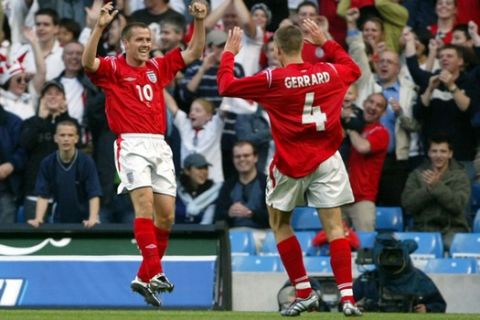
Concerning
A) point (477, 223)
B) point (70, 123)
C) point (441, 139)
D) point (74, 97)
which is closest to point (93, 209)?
point (70, 123)

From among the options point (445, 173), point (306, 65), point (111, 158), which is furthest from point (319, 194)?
point (111, 158)

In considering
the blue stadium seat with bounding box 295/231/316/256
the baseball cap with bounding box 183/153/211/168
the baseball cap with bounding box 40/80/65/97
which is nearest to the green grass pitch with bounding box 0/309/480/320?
the blue stadium seat with bounding box 295/231/316/256

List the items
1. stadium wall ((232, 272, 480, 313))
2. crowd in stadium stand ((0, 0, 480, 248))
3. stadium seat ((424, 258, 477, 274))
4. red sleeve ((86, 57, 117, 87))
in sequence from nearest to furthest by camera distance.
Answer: red sleeve ((86, 57, 117, 87)) < stadium wall ((232, 272, 480, 313)) < stadium seat ((424, 258, 477, 274)) < crowd in stadium stand ((0, 0, 480, 248))

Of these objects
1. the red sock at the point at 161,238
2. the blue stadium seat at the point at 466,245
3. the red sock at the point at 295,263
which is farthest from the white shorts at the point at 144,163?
the blue stadium seat at the point at 466,245

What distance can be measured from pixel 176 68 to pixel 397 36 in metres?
5.81

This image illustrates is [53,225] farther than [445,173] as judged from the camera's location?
No

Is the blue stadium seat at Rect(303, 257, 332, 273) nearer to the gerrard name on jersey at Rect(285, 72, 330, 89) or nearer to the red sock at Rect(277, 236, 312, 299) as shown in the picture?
the red sock at Rect(277, 236, 312, 299)

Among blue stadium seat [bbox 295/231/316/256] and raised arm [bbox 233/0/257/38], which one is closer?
blue stadium seat [bbox 295/231/316/256]

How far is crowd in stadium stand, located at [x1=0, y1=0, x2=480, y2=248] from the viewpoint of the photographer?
15.4 meters

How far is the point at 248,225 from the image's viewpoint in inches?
616

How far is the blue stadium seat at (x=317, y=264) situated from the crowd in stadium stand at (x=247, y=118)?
1.21m

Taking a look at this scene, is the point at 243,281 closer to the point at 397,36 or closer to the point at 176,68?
the point at 176,68

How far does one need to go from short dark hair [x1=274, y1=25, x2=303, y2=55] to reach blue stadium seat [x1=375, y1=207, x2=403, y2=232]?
5258 millimetres

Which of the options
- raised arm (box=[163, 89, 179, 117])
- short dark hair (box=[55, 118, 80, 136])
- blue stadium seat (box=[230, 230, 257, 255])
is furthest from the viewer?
raised arm (box=[163, 89, 179, 117])
